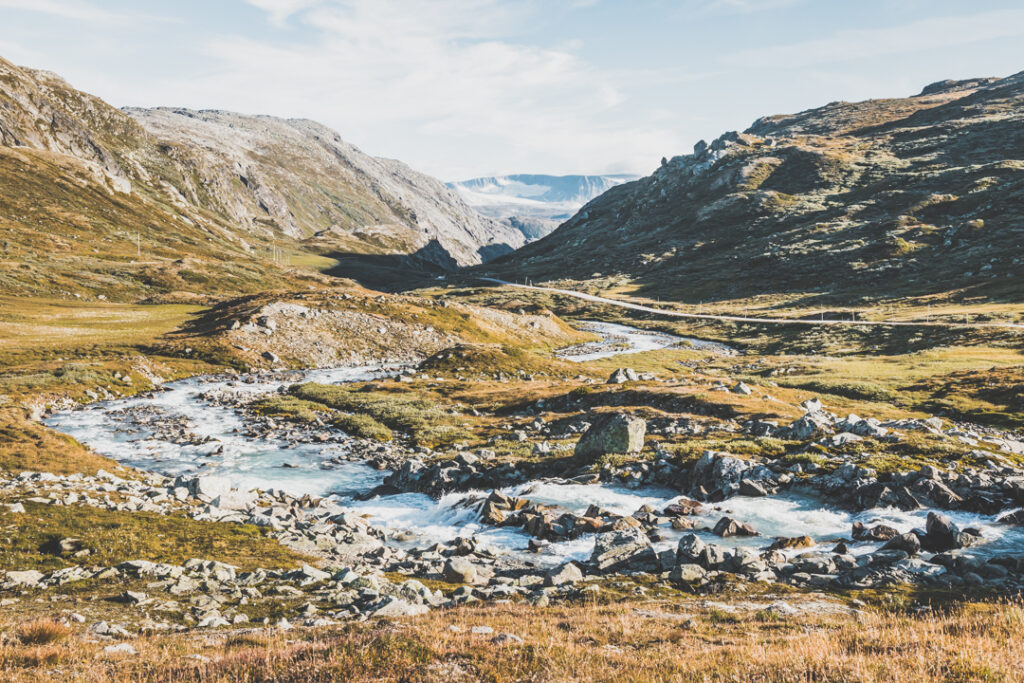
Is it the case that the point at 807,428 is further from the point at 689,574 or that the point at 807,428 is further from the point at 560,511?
the point at 689,574

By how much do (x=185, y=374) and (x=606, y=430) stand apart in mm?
59694

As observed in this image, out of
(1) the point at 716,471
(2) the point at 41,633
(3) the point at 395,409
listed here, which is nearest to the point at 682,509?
(1) the point at 716,471

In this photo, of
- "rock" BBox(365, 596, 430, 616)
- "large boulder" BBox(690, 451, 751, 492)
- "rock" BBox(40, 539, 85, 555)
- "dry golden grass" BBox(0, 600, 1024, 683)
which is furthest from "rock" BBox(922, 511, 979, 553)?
"rock" BBox(40, 539, 85, 555)

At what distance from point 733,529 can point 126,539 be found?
2492cm

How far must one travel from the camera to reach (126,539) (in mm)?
20734

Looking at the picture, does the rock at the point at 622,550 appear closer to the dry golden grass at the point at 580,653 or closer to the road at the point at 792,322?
the dry golden grass at the point at 580,653

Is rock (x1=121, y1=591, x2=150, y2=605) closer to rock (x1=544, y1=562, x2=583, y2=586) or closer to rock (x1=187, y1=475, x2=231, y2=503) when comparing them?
rock (x1=544, y1=562, x2=583, y2=586)

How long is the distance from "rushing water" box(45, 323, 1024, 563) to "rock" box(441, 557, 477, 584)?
356 cm

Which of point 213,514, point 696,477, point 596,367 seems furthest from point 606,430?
point 596,367

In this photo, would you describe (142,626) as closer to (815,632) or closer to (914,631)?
(815,632)

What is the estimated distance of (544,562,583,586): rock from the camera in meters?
19.6

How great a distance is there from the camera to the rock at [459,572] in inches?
808

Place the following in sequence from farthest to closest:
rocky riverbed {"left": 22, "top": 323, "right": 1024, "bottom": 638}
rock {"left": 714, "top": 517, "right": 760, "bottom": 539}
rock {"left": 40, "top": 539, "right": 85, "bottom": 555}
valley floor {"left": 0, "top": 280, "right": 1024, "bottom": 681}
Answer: rock {"left": 714, "top": 517, "right": 760, "bottom": 539}
rock {"left": 40, "top": 539, "right": 85, "bottom": 555}
rocky riverbed {"left": 22, "top": 323, "right": 1024, "bottom": 638}
valley floor {"left": 0, "top": 280, "right": 1024, "bottom": 681}

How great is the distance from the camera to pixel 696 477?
31.3m
